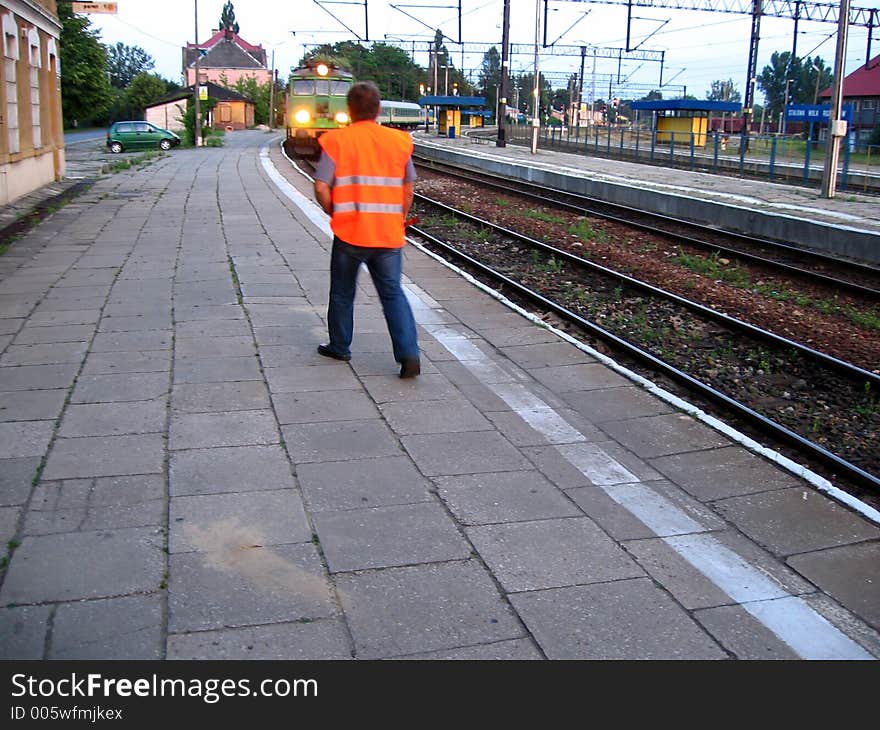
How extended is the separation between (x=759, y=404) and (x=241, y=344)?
3737 millimetres

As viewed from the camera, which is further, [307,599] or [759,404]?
[759,404]

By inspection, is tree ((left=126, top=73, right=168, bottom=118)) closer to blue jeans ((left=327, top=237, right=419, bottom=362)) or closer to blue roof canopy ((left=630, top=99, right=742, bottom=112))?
blue roof canopy ((left=630, top=99, right=742, bottom=112))

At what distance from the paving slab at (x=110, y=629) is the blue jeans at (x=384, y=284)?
3.00 metres

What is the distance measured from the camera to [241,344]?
682 cm

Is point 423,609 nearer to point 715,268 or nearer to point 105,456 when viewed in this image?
point 105,456

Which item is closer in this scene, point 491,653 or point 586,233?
point 491,653

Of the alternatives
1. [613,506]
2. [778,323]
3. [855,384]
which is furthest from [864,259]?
[613,506]

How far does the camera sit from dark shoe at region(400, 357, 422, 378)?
6.05 meters

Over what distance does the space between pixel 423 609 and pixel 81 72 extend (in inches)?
2572

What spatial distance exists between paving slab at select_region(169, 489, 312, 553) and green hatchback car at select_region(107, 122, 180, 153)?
1507 inches

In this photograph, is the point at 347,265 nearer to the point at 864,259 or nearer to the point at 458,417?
the point at 458,417

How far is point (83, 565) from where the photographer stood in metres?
3.52

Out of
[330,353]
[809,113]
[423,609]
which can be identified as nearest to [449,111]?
[809,113]
